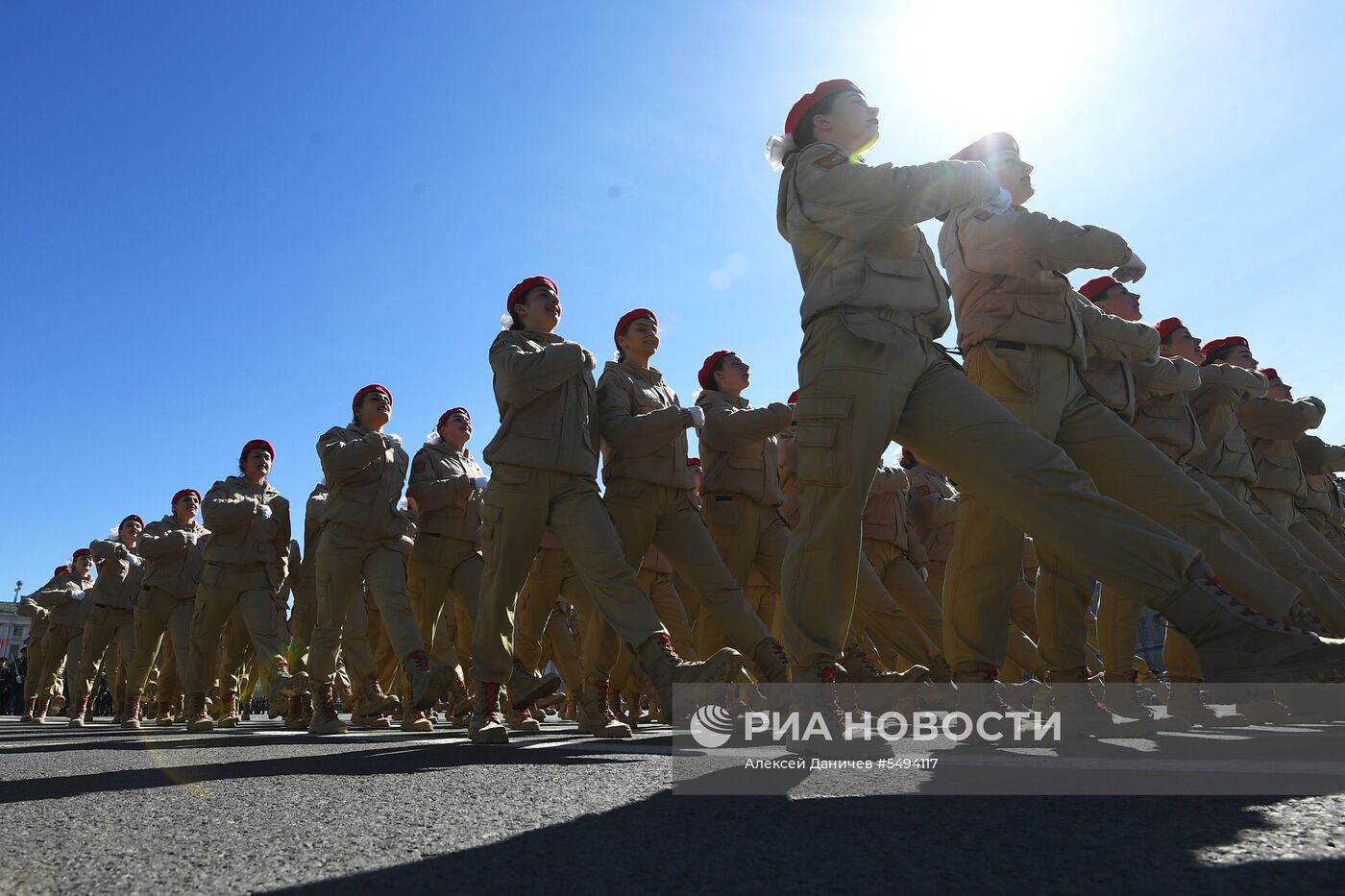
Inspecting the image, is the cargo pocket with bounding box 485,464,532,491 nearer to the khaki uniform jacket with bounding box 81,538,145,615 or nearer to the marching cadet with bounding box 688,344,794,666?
the marching cadet with bounding box 688,344,794,666

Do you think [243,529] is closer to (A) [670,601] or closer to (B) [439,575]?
(B) [439,575]

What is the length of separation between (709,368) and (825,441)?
12.0 ft

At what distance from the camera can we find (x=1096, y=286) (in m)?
6.00

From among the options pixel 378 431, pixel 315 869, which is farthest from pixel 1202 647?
pixel 378 431

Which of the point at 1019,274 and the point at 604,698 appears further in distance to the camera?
the point at 604,698

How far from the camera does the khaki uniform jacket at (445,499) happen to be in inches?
282

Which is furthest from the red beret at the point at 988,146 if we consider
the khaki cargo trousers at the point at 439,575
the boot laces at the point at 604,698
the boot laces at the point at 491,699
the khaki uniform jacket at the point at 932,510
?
the khaki uniform jacket at the point at 932,510

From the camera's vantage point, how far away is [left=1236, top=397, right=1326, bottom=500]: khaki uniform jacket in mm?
6957

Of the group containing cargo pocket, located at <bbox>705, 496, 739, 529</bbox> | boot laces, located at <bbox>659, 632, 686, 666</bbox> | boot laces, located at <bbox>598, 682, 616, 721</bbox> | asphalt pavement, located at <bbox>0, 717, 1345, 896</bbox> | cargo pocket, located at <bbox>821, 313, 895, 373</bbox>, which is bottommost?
boot laces, located at <bbox>598, 682, 616, 721</bbox>

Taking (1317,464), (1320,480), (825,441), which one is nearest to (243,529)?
(825,441)

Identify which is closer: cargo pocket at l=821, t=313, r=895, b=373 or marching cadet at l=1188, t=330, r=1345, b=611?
cargo pocket at l=821, t=313, r=895, b=373

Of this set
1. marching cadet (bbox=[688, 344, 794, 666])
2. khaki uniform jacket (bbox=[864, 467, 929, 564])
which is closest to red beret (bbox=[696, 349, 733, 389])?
marching cadet (bbox=[688, 344, 794, 666])

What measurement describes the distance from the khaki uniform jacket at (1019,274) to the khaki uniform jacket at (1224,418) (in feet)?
8.39

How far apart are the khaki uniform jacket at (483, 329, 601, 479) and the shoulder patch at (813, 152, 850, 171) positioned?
1906mm
